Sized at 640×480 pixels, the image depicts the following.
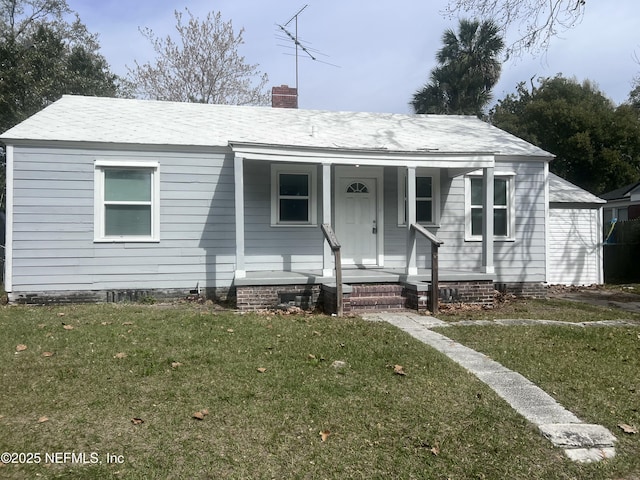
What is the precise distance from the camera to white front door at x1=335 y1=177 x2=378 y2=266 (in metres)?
10.8

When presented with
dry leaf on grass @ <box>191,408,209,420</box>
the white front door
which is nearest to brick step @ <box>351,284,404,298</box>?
the white front door

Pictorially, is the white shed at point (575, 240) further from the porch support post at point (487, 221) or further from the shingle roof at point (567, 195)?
the porch support post at point (487, 221)

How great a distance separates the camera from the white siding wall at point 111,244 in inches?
362

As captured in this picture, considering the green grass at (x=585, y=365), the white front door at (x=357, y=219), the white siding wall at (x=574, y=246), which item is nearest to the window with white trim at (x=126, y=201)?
the white front door at (x=357, y=219)

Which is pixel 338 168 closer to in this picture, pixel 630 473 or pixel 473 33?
pixel 630 473

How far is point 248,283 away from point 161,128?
4072 millimetres

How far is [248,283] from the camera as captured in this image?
862cm

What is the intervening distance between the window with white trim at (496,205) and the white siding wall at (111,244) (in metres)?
5.42

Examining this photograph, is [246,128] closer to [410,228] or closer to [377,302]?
[410,228]

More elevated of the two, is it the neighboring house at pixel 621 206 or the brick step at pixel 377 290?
the neighboring house at pixel 621 206

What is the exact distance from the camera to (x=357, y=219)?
10.9 m

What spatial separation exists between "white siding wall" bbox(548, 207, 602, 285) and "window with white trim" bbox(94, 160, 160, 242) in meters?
10.6

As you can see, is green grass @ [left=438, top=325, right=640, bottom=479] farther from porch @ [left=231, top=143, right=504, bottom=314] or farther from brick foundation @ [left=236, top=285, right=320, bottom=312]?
brick foundation @ [left=236, top=285, right=320, bottom=312]

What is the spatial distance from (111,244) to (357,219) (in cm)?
508
